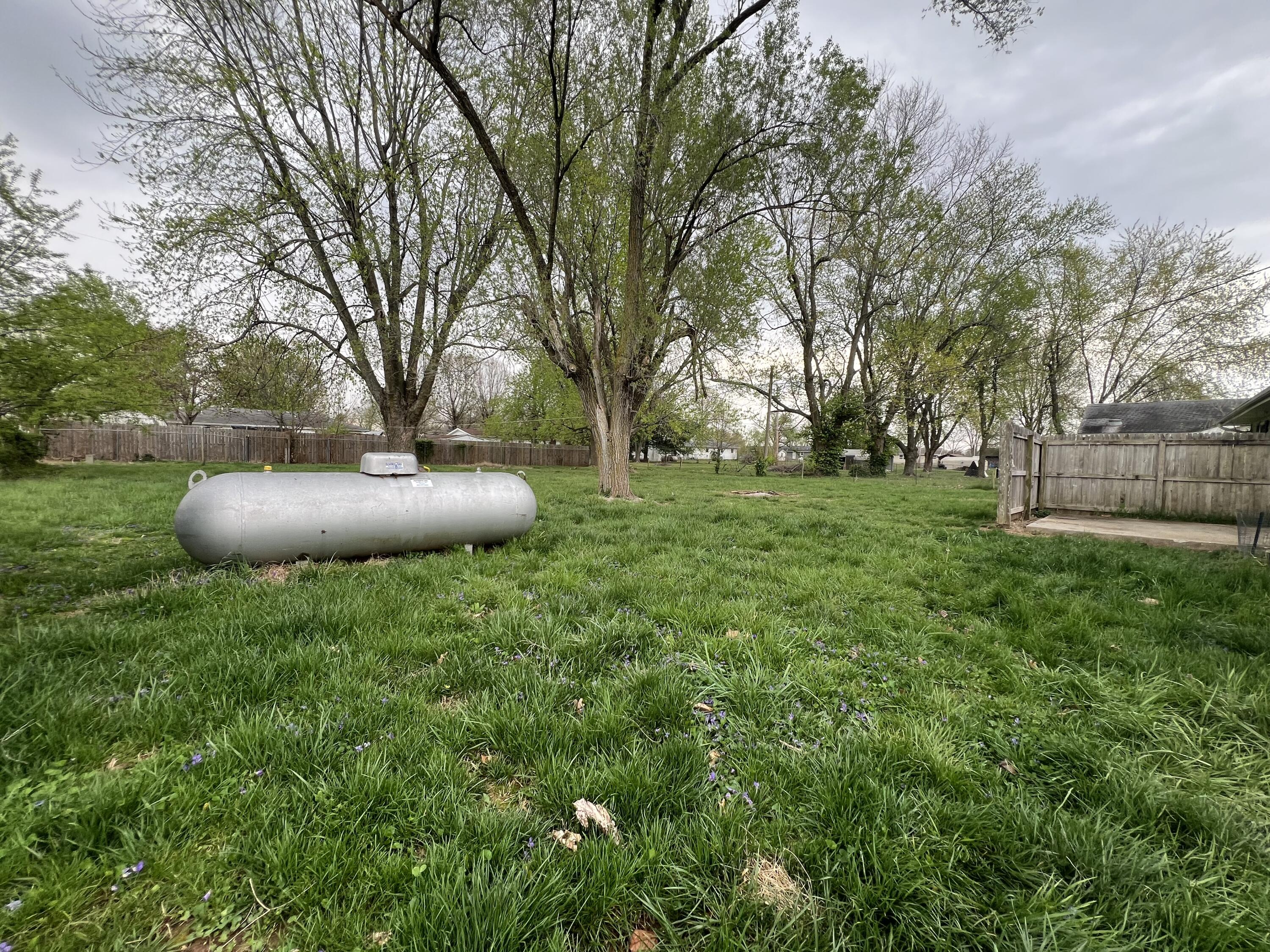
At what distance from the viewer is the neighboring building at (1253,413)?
7.29 m

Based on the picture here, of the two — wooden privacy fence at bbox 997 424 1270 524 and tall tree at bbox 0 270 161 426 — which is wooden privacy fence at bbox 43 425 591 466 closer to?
tall tree at bbox 0 270 161 426

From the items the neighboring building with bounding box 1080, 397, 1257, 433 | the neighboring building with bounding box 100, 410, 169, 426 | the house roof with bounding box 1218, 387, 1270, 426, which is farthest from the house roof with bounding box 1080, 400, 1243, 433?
the neighboring building with bounding box 100, 410, 169, 426

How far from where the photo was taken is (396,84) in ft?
42.3

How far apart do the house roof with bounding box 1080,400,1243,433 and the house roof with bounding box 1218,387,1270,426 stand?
10.1 metres

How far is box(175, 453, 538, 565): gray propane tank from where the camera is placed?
13.6ft

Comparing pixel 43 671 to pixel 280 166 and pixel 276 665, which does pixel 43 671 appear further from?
pixel 280 166

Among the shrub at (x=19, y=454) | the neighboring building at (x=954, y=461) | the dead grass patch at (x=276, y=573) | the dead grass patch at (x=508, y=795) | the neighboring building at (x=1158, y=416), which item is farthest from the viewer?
the neighboring building at (x=954, y=461)

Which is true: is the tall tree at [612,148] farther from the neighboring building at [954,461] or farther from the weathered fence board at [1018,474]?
the neighboring building at [954,461]

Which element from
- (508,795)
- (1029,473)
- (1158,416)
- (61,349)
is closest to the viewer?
(508,795)

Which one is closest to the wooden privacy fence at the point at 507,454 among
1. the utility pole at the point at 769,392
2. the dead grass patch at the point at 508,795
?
the utility pole at the point at 769,392

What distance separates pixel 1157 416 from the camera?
19.2m

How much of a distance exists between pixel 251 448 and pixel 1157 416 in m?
43.7

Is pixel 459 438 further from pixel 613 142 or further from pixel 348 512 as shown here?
pixel 348 512

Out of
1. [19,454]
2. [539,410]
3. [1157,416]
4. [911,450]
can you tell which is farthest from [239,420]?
[1157,416]
